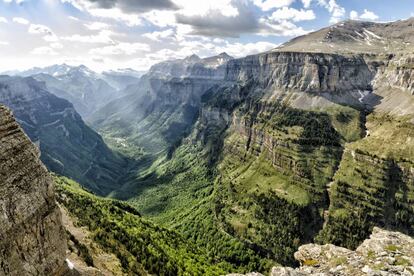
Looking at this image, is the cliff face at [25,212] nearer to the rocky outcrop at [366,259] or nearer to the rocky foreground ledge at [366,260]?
→ the rocky foreground ledge at [366,260]

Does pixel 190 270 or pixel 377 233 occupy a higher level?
pixel 377 233

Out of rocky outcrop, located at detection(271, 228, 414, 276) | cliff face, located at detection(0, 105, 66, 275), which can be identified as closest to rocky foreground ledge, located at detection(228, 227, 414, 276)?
rocky outcrop, located at detection(271, 228, 414, 276)

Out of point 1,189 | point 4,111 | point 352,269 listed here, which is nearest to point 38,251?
point 1,189

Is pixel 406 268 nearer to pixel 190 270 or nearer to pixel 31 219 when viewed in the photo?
pixel 31 219

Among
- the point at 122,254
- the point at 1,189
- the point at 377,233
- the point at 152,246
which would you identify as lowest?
the point at 152,246

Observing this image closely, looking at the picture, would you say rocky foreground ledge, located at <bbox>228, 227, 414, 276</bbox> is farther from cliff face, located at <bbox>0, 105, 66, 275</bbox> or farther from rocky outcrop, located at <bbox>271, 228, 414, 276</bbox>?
cliff face, located at <bbox>0, 105, 66, 275</bbox>
